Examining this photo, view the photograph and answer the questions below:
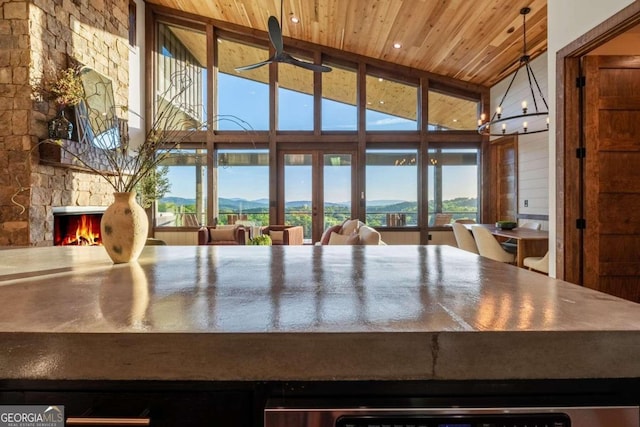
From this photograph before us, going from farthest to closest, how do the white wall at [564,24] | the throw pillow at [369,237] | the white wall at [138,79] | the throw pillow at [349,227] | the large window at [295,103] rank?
the large window at [295,103]
the white wall at [138,79]
the throw pillow at [349,227]
the throw pillow at [369,237]
the white wall at [564,24]

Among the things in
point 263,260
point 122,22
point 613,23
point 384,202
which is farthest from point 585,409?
point 122,22

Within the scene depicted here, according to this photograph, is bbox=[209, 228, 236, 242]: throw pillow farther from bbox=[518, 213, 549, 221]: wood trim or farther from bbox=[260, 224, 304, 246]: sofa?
bbox=[518, 213, 549, 221]: wood trim

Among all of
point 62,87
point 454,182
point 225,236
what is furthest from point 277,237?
point 454,182

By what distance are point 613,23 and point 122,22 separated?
6.56m

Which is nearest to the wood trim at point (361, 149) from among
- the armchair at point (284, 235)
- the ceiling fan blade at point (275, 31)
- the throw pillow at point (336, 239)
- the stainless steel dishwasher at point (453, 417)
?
the armchair at point (284, 235)

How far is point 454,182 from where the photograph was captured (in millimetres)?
7270

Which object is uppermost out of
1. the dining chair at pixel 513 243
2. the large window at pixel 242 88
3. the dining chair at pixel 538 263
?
the large window at pixel 242 88

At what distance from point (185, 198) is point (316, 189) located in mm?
2690

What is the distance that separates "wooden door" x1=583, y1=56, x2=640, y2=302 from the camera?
2.57m

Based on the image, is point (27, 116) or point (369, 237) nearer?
point (369, 237)

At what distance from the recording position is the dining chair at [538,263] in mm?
3656

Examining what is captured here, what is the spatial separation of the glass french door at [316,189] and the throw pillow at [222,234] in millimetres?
1741

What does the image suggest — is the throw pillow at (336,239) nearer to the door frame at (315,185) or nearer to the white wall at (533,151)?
the door frame at (315,185)

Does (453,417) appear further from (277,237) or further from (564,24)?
(277,237)
